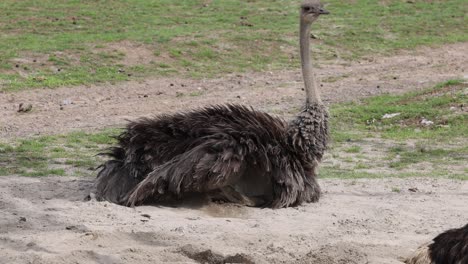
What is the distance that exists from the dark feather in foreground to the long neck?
0.24m

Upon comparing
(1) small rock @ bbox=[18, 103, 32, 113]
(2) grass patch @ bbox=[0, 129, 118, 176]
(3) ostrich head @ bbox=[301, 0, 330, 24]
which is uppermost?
(3) ostrich head @ bbox=[301, 0, 330, 24]

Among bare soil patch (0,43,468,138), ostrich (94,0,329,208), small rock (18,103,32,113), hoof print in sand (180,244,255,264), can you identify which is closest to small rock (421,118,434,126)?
bare soil patch (0,43,468,138)

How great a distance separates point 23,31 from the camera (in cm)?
1769

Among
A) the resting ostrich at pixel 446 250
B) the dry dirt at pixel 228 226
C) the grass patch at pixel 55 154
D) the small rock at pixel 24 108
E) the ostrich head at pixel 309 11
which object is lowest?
the small rock at pixel 24 108

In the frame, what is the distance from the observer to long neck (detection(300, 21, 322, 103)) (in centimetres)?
810

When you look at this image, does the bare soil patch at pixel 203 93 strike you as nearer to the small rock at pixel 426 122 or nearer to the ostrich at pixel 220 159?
the small rock at pixel 426 122

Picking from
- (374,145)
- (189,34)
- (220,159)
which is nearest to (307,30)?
(220,159)

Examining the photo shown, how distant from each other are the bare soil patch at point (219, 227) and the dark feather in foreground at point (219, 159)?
0.60 feet

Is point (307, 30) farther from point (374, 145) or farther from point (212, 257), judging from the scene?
point (212, 257)

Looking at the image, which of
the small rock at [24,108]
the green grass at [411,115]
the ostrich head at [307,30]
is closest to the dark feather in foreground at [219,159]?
the ostrich head at [307,30]

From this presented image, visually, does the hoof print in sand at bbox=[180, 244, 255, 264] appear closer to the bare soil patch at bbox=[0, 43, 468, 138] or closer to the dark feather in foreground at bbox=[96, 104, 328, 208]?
the dark feather in foreground at bbox=[96, 104, 328, 208]

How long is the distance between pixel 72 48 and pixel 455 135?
24.2 feet

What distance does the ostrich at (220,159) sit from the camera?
7262 mm

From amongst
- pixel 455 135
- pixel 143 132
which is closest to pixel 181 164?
pixel 143 132
